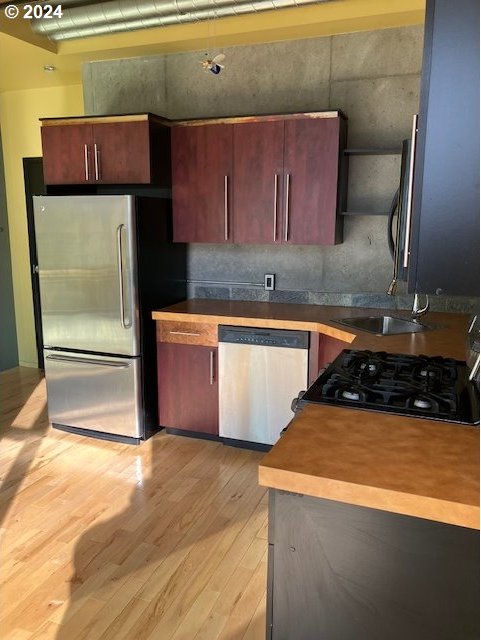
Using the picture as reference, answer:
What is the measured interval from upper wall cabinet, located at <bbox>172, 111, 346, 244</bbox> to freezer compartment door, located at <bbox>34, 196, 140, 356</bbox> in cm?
50

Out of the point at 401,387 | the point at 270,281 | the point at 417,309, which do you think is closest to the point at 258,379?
the point at 270,281

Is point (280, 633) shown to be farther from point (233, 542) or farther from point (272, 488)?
point (233, 542)

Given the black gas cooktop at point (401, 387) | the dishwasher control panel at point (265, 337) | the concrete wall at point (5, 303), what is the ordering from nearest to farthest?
the black gas cooktop at point (401, 387) < the dishwasher control panel at point (265, 337) < the concrete wall at point (5, 303)

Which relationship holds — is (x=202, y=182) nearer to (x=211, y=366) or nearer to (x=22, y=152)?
(x=211, y=366)

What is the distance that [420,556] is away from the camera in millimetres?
1117

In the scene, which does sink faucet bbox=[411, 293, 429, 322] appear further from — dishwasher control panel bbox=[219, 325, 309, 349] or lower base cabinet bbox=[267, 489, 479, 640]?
lower base cabinet bbox=[267, 489, 479, 640]

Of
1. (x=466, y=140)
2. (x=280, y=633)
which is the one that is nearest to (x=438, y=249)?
(x=466, y=140)

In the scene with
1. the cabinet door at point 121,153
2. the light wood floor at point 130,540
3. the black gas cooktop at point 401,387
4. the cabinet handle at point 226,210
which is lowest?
the light wood floor at point 130,540

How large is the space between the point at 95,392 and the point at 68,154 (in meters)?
1.63

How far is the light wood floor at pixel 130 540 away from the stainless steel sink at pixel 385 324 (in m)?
1.05

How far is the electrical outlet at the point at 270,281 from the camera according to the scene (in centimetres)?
369

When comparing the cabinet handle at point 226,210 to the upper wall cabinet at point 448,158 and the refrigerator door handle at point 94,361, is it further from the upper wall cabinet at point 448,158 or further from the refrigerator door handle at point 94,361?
the upper wall cabinet at point 448,158

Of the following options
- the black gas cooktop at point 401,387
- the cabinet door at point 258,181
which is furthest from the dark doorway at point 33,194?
the black gas cooktop at point 401,387

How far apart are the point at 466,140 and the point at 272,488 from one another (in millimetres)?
858
